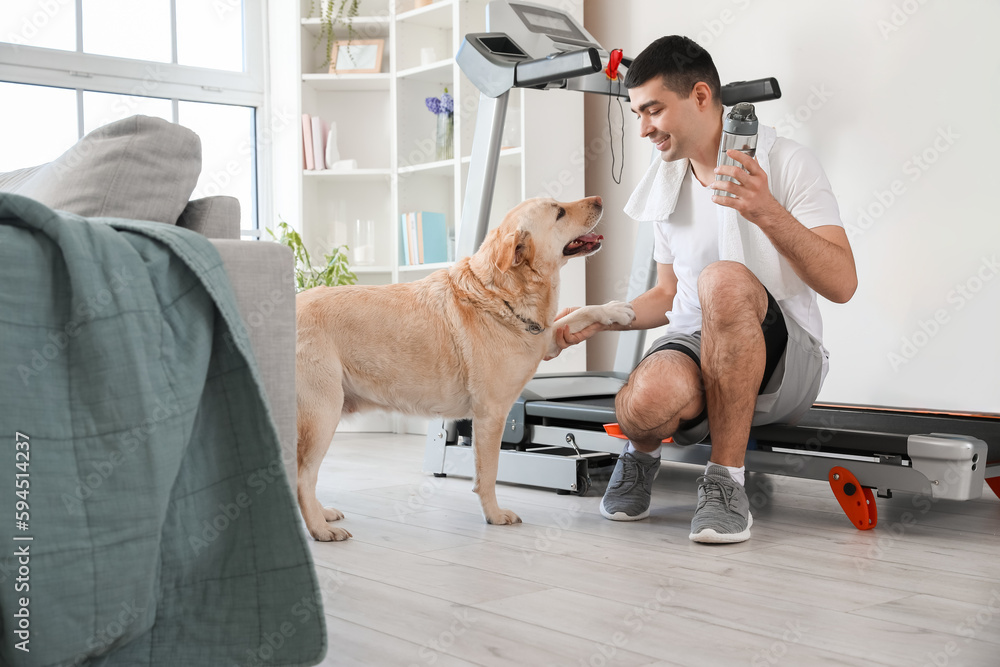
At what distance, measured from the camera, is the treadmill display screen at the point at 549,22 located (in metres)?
2.80

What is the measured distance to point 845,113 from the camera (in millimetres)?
2994

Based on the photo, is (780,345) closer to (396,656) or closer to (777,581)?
(777,581)

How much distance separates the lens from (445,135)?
163 inches

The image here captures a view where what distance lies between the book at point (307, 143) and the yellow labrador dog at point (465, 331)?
2.45m

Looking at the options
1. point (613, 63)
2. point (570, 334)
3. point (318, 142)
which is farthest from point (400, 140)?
point (570, 334)

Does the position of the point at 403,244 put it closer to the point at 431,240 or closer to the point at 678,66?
the point at 431,240

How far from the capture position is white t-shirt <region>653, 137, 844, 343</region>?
6.38 ft

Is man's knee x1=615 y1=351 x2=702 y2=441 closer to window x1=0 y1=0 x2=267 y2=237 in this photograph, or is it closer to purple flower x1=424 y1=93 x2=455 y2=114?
purple flower x1=424 y1=93 x2=455 y2=114

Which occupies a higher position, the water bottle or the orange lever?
the water bottle

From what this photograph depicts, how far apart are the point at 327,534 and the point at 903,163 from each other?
89.0 inches

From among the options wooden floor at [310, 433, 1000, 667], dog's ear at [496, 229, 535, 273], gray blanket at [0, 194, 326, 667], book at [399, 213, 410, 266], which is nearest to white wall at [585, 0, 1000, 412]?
wooden floor at [310, 433, 1000, 667]

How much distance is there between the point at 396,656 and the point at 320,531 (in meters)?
0.81

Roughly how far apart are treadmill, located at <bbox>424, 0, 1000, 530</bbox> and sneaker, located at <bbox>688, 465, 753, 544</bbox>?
283mm

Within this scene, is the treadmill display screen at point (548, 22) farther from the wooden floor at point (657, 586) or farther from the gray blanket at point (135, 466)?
the gray blanket at point (135, 466)
